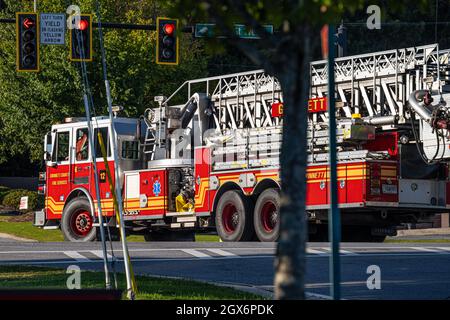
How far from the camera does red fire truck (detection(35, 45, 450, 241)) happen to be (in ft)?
79.9

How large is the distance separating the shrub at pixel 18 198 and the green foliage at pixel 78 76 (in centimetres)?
205

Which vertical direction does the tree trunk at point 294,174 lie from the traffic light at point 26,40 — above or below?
below

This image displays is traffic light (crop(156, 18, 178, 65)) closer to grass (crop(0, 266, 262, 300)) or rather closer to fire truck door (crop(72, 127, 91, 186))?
fire truck door (crop(72, 127, 91, 186))

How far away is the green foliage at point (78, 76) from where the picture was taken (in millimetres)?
43938

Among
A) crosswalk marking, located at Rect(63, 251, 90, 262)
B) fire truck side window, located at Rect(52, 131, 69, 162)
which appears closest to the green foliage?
fire truck side window, located at Rect(52, 131, 69, 162)

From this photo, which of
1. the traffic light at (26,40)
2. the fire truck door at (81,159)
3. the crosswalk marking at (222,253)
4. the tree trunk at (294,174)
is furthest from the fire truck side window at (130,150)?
the tree trunk at (294,174)

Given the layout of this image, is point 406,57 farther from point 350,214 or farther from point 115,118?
point 115,118

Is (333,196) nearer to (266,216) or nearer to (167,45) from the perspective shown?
(266,216)

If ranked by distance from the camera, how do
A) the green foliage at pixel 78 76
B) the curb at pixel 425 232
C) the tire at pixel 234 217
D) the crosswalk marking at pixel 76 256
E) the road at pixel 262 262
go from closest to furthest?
the road at pixel 262 262 < the crosswalk marking at pixel 76 256 < the tire at pixel 234 217 < the curb at pixel 425 232 < the green foliage at pixel 78 76

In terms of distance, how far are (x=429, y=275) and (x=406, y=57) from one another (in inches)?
309

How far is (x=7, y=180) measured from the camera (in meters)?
61.4

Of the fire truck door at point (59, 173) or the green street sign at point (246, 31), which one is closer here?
the green street sign at point (246, 31)

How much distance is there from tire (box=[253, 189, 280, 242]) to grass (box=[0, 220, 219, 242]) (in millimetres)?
11530

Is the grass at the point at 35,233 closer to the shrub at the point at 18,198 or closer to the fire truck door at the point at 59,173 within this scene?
the shrub at the point at 18,198
